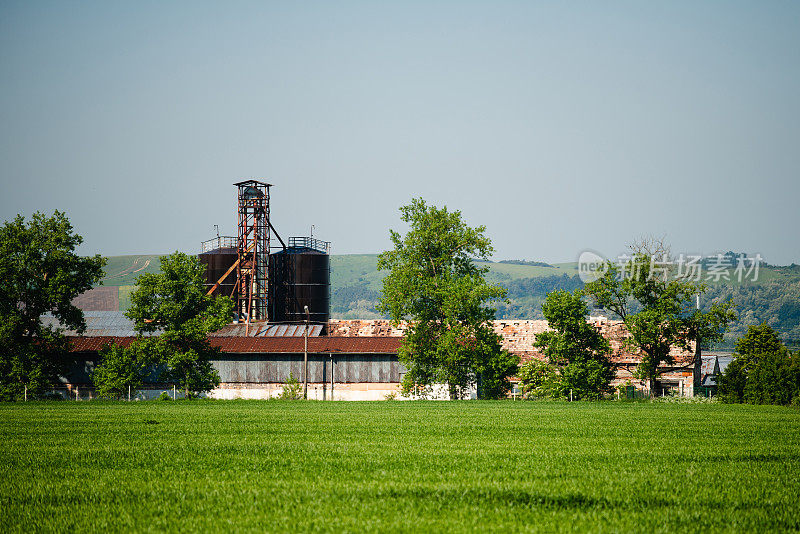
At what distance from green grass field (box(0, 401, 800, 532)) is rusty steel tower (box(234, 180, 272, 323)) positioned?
1840 inches

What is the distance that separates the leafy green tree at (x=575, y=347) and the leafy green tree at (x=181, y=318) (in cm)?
2212

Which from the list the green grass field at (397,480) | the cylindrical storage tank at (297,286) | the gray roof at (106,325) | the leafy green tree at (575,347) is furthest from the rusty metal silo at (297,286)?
the green grass field at (397,480)

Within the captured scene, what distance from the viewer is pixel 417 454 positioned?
1745cm

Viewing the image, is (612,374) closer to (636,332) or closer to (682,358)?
(636,332)

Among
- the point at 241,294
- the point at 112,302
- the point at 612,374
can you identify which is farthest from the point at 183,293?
the point at 112,302

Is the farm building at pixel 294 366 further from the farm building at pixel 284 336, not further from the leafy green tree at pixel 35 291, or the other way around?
the leafy green tree at pixel 35 291

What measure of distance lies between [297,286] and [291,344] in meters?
14.0

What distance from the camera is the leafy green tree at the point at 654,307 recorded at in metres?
57.0

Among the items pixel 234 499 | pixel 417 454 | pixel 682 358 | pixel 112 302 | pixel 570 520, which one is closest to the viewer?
pixel 570 520

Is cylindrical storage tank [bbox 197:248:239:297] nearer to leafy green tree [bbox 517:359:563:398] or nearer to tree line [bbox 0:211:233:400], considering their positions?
tree line [bbox 0:211:233:400]

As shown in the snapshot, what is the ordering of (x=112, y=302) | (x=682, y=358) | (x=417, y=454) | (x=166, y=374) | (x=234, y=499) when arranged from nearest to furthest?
(x=234, y=499), (x=417, y=454), (x=166, y=374), (x=682, y=358), (x=112, y=302)

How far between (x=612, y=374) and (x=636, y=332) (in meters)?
3.76

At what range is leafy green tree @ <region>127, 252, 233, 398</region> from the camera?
174ft

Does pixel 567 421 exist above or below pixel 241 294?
below
